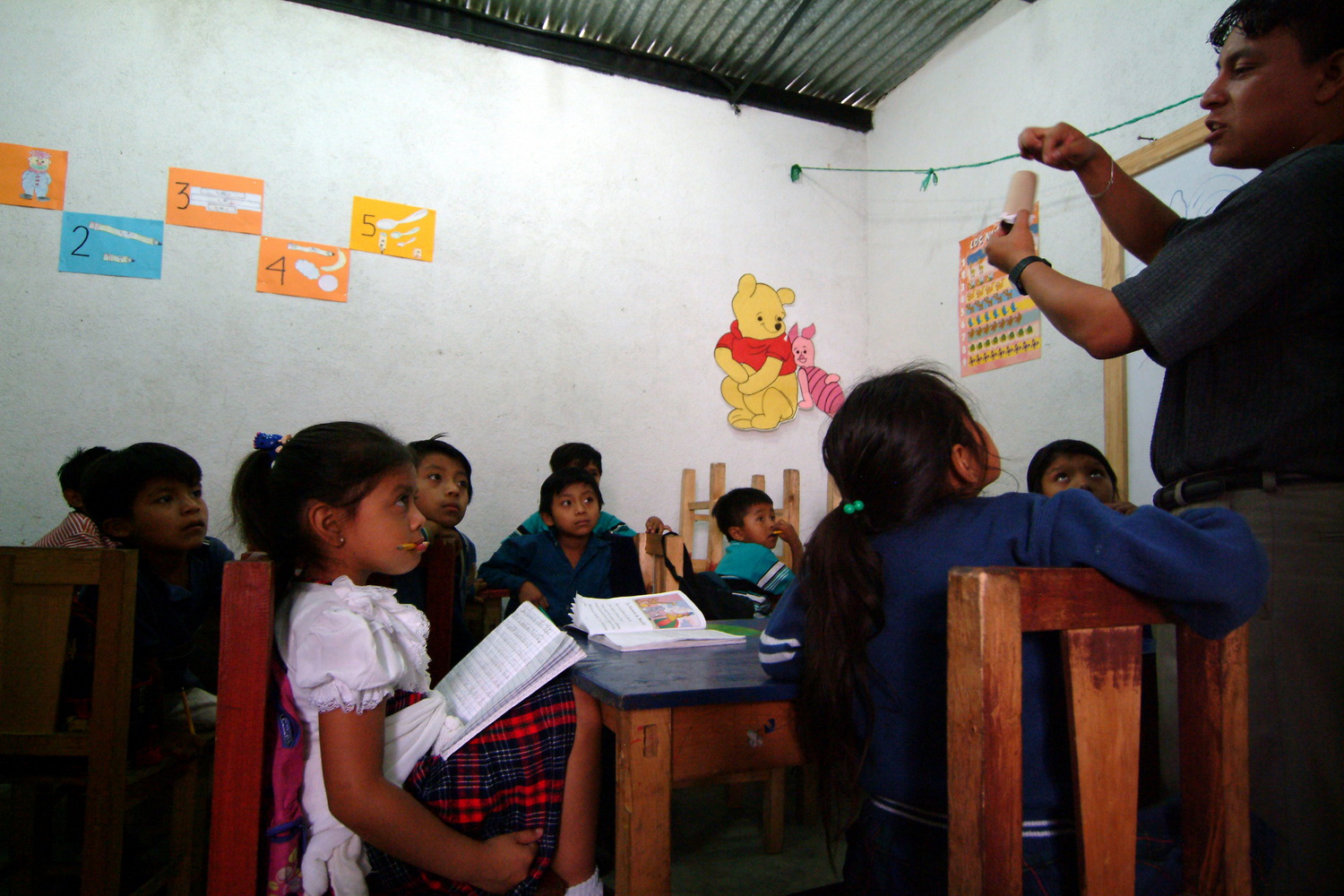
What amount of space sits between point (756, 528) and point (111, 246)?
2.46 m

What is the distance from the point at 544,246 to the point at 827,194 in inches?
56.0

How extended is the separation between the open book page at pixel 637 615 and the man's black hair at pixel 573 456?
1.26 metres

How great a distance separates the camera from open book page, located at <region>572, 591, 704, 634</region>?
1454 mm

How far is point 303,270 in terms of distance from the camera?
9.14 ft

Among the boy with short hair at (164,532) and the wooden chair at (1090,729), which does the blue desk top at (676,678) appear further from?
the boy with short hair at (164,532)

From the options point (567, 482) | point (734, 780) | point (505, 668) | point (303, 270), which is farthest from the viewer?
point (303, 270)

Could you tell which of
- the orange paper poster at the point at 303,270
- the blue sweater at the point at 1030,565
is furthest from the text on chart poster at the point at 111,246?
the blue sweater at the point at 1030,565

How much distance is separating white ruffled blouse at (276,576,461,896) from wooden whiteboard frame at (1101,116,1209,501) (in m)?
1.99

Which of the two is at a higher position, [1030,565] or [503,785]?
[1030,565]

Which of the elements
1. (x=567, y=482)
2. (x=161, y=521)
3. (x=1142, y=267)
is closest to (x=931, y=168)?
(x=1142, y=267)

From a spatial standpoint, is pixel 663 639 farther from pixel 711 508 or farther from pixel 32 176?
pixel 32 176

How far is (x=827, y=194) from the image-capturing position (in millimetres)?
3645

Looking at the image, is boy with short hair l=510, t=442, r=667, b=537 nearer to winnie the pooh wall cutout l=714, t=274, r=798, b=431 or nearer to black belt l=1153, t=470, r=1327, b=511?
winnie the pooh wall cutout l=714, t=274, r=798, b=431

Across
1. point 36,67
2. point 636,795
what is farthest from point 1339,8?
point 36,67
